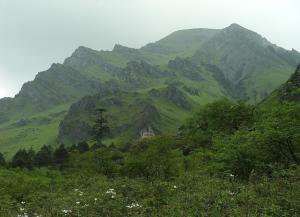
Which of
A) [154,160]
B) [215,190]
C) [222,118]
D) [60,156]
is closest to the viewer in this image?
[215,190]

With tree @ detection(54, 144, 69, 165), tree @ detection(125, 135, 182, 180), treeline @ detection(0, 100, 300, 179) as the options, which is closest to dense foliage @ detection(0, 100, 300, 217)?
treeline @ detection(0, 100, 300, 179)

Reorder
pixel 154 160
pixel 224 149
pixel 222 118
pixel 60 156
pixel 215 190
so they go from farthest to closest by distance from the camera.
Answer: pixel 60 156, pixel 222 118, pixel 154 160, pixel 224 149, pixel 215 190

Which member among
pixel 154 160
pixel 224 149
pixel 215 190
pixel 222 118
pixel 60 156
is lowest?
pixel 60 156

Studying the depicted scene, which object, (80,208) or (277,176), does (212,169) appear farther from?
(80,208)

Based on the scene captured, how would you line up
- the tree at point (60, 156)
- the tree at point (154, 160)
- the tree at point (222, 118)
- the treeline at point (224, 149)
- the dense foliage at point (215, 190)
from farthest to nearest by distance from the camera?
the tree at point (60, 156)
the tree at point (222, 118)
the tree at point (154, 160)
the treeline at point (224, 149)
the dense foliage at point (215, 190)

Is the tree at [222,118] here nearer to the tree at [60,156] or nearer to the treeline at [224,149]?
the treeline at [224,149]

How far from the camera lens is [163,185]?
19.7 metres

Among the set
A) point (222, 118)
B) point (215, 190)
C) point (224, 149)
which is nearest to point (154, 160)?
point (222, 118)

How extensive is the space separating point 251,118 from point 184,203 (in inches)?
2038

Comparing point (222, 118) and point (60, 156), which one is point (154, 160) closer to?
point (222, 118)

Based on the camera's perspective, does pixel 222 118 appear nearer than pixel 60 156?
Yes

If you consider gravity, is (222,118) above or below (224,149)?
above

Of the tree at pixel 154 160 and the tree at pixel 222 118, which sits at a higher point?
the tree at pixel 222 118

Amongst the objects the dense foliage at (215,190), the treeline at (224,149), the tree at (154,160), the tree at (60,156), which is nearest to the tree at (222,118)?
the treeline at (224,149)
